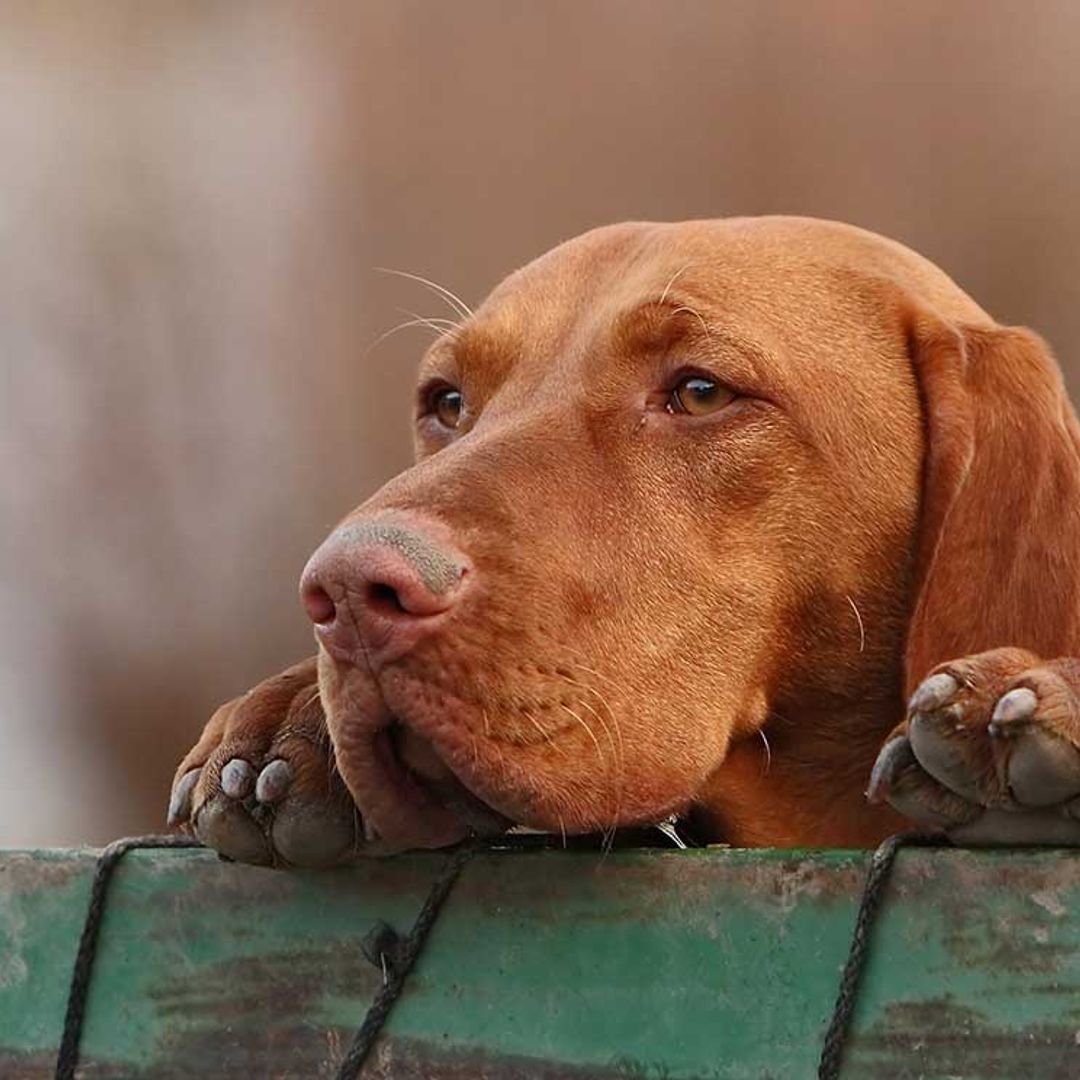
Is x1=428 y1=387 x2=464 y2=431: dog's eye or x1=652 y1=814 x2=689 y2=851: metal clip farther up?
x1=428 y1=387 x2=464 y2=431: dog's eye

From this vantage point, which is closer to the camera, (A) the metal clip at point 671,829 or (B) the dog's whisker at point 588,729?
(B) the dog's whisker at point 588,729

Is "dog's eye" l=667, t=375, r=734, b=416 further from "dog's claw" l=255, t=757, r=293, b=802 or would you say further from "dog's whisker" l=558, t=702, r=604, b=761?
"dog's claw" l=255, t=757, r=293, b=802

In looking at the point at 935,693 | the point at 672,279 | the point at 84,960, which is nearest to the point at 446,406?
the point at 672,279

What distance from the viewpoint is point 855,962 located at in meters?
1.55

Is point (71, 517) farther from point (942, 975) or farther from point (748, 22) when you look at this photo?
point (942, 975)

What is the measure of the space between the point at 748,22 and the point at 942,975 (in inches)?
162

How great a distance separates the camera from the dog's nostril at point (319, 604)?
5.82 feet

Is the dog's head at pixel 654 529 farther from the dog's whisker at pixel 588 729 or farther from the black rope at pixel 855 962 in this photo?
the black rope at pixel 855 962

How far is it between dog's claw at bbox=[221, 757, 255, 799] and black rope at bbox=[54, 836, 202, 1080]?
10 centimetres

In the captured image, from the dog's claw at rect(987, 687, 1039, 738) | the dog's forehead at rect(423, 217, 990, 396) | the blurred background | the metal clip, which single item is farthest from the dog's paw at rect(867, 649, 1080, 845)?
the blurred background

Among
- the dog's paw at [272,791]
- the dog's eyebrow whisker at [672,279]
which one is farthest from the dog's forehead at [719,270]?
the dog's paw at [272,791]

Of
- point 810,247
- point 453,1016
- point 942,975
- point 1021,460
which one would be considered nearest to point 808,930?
point 942,975

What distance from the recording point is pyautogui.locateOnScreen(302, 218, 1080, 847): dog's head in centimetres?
181

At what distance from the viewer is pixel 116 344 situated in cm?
568
